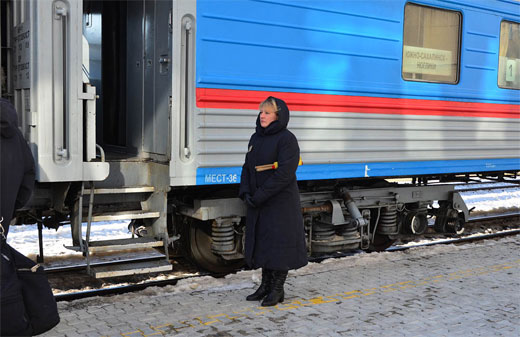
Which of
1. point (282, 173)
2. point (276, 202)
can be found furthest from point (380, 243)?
point (282, 173)

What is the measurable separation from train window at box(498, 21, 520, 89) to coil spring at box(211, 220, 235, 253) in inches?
158

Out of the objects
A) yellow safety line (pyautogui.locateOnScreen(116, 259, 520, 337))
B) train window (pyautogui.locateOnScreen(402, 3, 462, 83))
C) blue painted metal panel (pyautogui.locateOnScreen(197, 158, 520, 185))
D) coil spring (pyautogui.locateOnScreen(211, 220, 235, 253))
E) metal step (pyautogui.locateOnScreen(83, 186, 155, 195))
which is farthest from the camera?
train window (pyautogui.locateOnScreen(402, 3, 462, 83))

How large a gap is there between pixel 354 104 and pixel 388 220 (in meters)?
1.67

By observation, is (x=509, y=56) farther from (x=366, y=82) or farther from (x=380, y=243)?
(x=380, y=243)

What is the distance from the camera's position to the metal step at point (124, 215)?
5127 mm

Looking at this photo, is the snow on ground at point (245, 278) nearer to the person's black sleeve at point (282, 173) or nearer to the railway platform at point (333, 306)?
the railway platform at point (333, 306)

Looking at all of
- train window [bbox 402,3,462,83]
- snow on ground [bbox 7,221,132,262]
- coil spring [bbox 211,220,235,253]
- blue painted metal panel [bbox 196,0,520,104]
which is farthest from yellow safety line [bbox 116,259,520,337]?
snow on ground [bbox 7,221,132,262]

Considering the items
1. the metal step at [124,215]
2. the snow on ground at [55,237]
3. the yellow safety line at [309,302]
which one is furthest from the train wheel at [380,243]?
the metal step at [124,215]

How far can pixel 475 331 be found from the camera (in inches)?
174

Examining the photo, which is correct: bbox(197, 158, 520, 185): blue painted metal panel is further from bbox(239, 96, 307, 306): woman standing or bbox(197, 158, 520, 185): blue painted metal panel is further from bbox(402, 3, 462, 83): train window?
bbox(402, 3, 462, 83): train window

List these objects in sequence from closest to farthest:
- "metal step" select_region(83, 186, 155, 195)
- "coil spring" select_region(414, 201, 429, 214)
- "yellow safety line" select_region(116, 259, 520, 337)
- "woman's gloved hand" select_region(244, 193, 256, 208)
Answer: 1. "yellow safety line" select_region(116, 259, 520, 337)
2. "woman's gloved hand" select_region(244, 193, 256, 208)
3. "metal step" select_region(83, 186, 155, 195)
4. "coil spring" select_region(414, 201, 429, 214)

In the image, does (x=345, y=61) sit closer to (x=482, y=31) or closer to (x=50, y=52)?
(x=482, y=31)

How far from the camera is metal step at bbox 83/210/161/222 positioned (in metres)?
5.13

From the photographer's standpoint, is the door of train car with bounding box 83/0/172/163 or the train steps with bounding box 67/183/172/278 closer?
the train steps with bounding box 67/183/172/278
